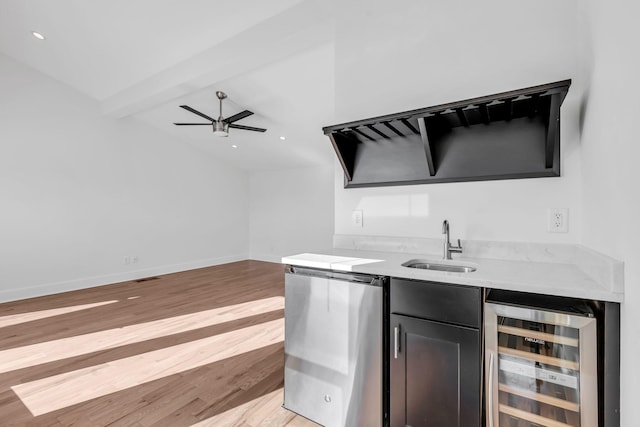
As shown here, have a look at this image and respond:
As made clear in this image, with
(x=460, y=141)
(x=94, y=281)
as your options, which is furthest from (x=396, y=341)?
(x=94, y=281)

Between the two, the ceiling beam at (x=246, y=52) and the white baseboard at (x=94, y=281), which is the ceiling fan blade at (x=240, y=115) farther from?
the white baseboard at (x=94, y=281)

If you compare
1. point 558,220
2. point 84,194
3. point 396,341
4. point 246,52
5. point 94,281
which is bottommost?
point 94,281

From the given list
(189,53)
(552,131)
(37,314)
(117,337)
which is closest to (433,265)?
(552,131)

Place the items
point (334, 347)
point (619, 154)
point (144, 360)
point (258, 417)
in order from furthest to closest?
point (144, 360) → point (258, 417) → point (334, 347) → point (619, 154)

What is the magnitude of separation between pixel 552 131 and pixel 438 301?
988mm

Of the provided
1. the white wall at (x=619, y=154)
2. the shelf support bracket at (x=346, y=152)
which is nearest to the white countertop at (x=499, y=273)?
the white wall at (x=619, y=154)

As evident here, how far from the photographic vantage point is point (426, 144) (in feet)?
5.88

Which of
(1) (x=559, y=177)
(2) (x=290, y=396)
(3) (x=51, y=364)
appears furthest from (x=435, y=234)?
(3) (x=51, y=364)

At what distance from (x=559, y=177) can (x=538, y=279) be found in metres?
0.71

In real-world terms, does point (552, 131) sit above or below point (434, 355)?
above

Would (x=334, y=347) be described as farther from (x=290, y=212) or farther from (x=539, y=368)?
(x=290, y=212)

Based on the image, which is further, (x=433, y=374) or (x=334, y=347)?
(x=334, y=347)

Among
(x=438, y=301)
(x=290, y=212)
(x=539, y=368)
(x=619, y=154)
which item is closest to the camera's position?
(x=619, y=154)

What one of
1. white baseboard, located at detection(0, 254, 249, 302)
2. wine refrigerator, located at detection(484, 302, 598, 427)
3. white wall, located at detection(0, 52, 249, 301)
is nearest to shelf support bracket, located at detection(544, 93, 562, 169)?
wine refrigerator, located at detection(484, 302, 598, 427)
